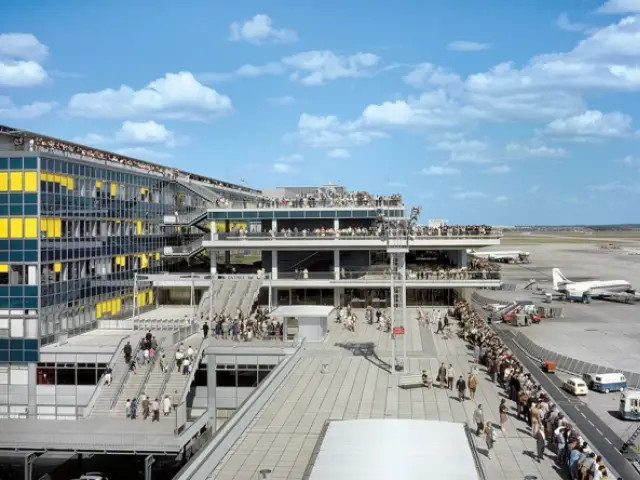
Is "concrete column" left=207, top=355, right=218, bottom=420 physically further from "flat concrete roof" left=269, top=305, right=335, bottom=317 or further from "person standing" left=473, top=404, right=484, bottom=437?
"person standing" left=473, top=404, right=484, bottom=437

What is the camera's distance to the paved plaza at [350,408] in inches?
805

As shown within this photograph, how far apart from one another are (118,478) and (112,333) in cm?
1365

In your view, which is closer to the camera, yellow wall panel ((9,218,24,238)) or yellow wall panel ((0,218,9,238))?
yellow wall panel ((9,218,24,238))

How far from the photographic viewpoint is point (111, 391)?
3766cm

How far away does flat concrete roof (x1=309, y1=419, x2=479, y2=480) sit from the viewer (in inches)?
647

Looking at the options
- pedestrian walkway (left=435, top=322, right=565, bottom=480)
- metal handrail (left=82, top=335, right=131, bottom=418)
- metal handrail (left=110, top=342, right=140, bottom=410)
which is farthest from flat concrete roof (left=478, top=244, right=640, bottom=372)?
metal handrail (left=82, top=335, right=131, bottom=418)

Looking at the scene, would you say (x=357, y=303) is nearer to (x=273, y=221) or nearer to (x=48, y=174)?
(x=273, y=221)

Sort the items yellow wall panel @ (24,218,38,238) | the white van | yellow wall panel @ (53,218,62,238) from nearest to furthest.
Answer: the white van → yellow wall panel @ (24,218,38,238) → yellow wall panel @ (53,218,62,238)

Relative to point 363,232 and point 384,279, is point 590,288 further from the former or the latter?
point 363,232

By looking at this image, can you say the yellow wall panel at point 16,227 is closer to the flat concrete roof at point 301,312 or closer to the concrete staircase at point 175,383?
the concrete staircase at point 175,383

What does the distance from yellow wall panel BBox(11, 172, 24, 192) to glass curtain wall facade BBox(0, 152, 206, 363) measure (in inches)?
2.3

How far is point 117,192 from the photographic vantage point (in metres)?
52.2

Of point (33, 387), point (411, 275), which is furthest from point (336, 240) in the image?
point (33, 387)

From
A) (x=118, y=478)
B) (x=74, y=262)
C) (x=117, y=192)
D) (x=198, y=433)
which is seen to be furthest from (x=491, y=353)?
(x=117, y=192)
